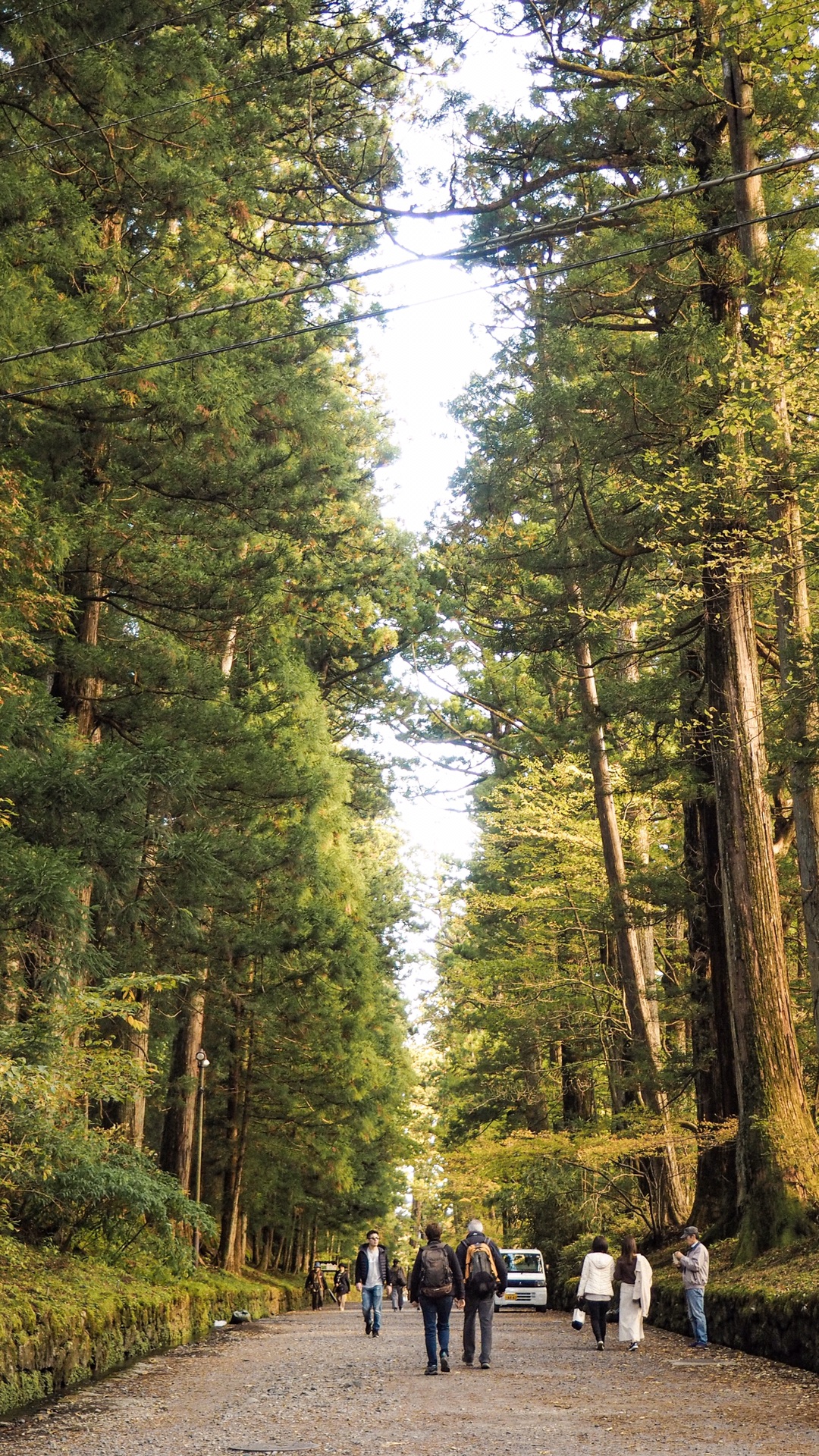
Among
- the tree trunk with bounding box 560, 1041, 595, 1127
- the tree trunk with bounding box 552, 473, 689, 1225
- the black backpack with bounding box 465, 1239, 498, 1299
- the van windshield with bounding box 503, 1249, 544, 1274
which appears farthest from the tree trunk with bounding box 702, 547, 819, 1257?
the van windshield with bounding box 503, 1249, 544, 1274

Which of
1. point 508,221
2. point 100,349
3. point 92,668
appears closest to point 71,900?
point 92,668

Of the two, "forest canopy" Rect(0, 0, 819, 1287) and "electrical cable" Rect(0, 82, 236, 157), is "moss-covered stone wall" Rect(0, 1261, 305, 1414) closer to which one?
"forest canopy" Rect(0, 0, 819, 1287)

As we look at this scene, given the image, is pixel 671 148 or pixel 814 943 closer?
pixel 814 943

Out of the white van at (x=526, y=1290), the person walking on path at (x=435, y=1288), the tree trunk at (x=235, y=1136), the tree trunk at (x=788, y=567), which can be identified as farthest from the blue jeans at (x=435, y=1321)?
the white van at (x=526, y=1290)

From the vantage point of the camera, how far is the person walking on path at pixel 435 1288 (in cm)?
1086

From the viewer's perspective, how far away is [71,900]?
10.9 metres

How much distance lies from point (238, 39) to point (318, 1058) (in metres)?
19.5

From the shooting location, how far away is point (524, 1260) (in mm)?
28406

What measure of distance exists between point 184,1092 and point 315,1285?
69.6 feet

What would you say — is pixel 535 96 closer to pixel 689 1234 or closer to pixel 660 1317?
pixel 689 1234

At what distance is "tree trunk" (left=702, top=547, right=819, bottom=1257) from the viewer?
12.7m

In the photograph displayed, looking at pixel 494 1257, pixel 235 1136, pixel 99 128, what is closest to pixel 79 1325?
pixel 494 1257

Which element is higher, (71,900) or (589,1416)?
(71,900)

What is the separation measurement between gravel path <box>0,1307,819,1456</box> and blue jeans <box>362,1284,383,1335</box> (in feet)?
13.9
